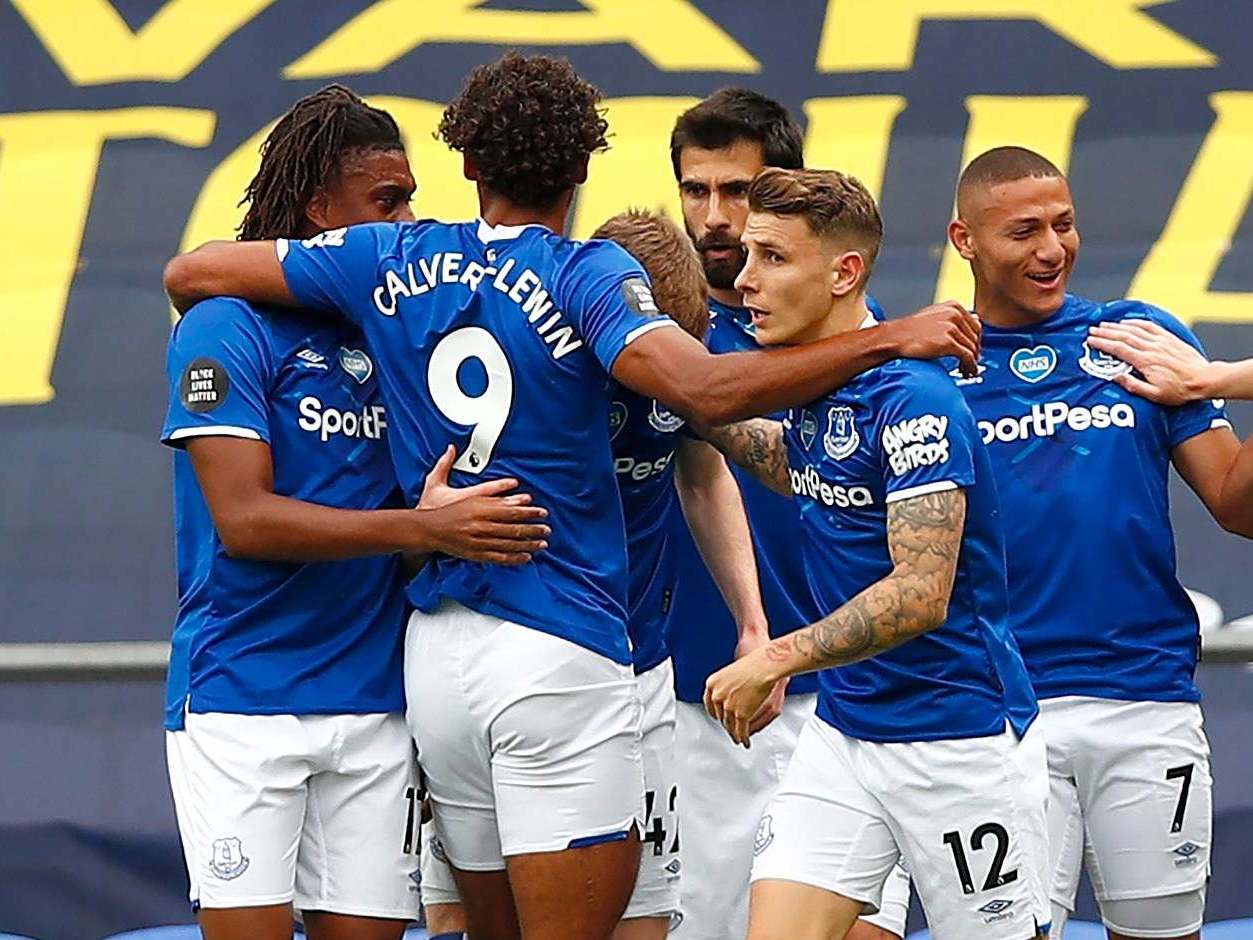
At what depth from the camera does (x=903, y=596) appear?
3441 millimetres

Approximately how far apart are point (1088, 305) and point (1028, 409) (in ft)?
0.91

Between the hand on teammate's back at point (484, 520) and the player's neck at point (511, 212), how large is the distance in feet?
1.40

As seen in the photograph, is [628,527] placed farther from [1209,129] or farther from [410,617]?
[1209,129]

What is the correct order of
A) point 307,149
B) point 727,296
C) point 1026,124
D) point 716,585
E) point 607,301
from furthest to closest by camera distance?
1. point 1026,124
2. point 727,296
3. point 716,585
4. point 307,149
5. point 607,301

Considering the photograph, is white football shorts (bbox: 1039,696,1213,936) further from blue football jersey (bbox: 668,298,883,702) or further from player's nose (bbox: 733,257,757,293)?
player's nose (bbox: 733,257,757,293)

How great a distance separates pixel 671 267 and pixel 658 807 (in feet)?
3.38

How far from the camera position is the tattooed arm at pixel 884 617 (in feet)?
11.3

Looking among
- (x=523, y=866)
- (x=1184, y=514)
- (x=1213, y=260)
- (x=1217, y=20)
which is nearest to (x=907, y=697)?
(x=523, y=866)

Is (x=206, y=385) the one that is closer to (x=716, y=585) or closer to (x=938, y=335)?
(x=938, y=335)

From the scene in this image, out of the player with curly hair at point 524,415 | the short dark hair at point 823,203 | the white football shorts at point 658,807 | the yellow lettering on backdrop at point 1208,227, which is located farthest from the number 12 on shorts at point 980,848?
the yellow lettering on backdrop at point 1208,227

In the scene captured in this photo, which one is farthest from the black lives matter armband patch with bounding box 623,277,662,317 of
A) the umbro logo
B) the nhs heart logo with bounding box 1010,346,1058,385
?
the umbro logo

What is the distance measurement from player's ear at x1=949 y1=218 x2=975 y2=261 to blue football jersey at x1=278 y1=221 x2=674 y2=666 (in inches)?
42.9

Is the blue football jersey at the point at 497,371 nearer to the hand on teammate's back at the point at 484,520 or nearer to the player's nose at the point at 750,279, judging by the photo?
the hand on teammate's back at the point at 484,520

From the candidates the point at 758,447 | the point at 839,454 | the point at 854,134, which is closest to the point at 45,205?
the point at 854,134
